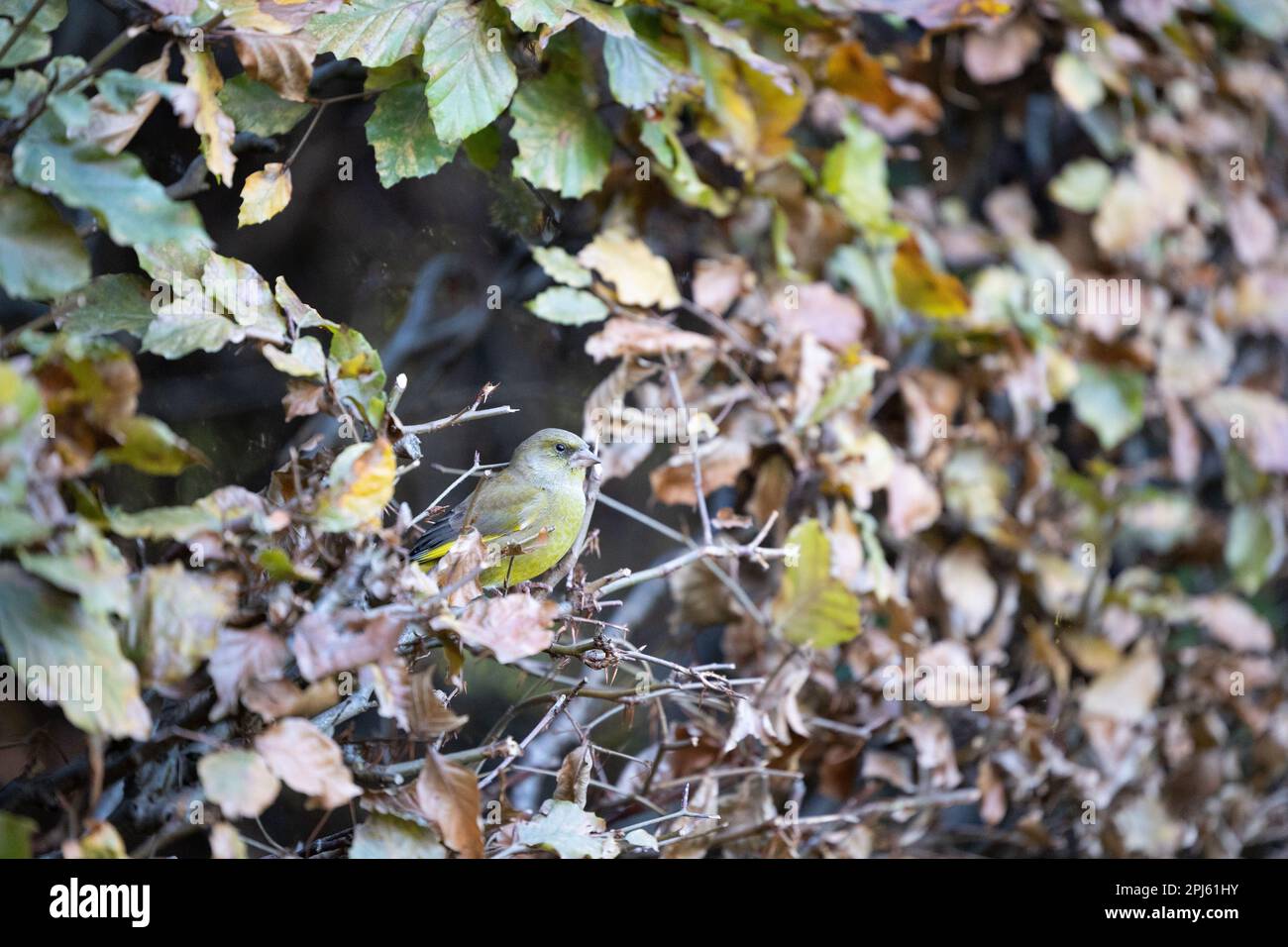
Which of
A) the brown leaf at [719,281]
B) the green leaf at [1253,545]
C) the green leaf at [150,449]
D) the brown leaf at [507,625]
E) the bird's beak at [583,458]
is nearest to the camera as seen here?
the green leaf at [150,449]

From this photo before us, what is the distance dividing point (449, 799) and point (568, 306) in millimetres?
941

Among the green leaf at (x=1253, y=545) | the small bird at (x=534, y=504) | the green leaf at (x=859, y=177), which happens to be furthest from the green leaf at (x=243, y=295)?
the green leaf at (x=1253, y=545)

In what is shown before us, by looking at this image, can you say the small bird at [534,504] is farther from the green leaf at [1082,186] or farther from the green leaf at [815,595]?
the green leaf at [1082,186]

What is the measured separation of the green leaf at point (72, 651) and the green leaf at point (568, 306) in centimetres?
101

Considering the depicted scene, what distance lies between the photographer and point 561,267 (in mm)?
1911

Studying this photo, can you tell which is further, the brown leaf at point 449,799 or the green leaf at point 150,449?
the brown leaf at point 449,799

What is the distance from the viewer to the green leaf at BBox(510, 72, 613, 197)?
1731 millimetres

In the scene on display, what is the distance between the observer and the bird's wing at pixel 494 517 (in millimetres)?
1717

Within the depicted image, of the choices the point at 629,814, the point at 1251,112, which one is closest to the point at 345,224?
the point at 629,814

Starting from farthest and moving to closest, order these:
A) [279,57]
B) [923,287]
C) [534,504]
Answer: [923,287] < [534,504] < [279,57]

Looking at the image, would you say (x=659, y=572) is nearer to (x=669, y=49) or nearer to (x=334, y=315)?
(x=334, y=315)

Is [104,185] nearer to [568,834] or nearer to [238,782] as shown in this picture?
[238,782]

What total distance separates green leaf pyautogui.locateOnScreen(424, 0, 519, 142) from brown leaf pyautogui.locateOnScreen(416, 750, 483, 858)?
0.80 meters

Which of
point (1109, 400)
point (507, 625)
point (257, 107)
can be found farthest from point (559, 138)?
point (1109, 400)
